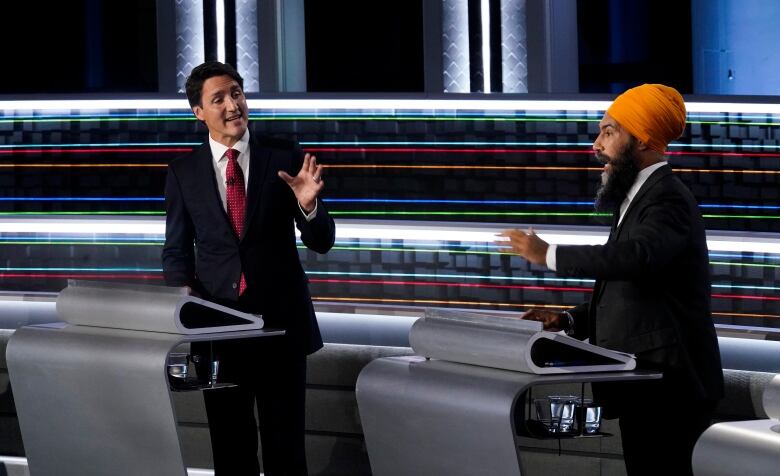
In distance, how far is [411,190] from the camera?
185 inches

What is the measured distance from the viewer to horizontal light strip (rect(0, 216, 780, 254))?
160 inches

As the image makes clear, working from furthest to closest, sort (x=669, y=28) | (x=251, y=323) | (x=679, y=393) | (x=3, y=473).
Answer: (x=669, y=28) → (x=3, y=473) → (x=251, y=323) → (x=679, y=393)

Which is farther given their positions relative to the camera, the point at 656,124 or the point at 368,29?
the point at 368,29

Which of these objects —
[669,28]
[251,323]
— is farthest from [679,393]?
[669,28]

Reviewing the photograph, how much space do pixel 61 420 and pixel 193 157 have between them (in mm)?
797

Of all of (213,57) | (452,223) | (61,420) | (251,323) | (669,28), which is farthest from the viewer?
(669,28)

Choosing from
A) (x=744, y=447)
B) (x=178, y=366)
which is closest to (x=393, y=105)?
(x=178, y=366)

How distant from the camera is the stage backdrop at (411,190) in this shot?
411 centimetres

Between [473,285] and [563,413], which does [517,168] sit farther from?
[563,413]

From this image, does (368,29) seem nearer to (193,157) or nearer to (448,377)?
(193,157)

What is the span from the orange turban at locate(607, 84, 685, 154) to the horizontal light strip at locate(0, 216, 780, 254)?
1.27 metres

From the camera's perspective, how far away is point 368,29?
8133mm

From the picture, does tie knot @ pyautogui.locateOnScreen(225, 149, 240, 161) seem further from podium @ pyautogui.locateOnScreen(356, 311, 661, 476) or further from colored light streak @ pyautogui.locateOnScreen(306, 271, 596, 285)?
colored light streak @ pyautogui.locateOnScreen(306, 271, 596, 285)

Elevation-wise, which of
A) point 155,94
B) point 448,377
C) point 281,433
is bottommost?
point 281,433
